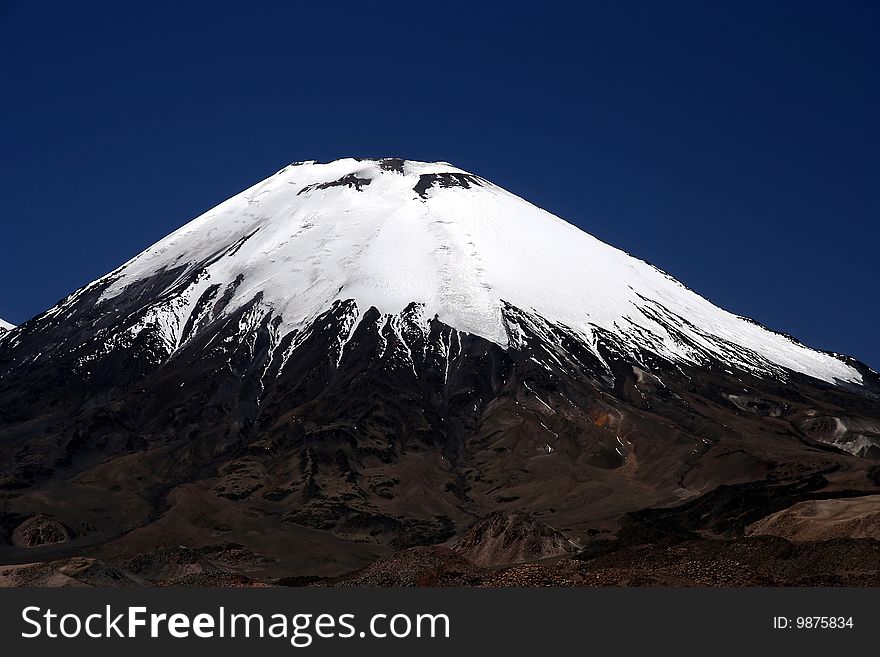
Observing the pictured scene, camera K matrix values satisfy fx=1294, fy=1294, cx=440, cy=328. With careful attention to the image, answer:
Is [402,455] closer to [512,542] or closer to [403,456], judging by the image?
[403,456]

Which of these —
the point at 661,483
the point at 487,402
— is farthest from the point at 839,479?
the point at 487,402

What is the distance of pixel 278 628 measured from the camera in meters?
42.3

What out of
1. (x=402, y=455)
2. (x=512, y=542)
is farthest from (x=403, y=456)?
(x=512, y=542)

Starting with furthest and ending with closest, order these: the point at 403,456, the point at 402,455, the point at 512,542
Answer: the point at 402,455
the point at 403,456
the point at 512,542

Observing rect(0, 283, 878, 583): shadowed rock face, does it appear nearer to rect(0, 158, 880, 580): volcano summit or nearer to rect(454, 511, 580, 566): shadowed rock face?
rect(454, 511, 580, 566): shadowed rock face

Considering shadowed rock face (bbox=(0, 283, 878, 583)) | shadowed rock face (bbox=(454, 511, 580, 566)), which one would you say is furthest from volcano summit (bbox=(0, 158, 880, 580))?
shadowed rock face (bbox=(454, 511, 580, 566))

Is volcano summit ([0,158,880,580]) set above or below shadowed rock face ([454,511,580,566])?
above

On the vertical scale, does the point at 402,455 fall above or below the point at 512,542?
above

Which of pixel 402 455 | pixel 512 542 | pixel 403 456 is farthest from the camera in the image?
pixel 402 455

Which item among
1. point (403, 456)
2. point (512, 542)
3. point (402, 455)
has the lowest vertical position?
point (512, 542)

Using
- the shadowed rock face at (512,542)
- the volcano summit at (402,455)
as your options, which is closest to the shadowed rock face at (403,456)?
the shadowed rock face at (512,542)

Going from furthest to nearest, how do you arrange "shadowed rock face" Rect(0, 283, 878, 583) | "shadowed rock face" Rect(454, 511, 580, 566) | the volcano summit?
the volcano summit
"shadowed rock face" Rect(0, 283, 878, 583)
"shadowed rock face" Rect(454, 511, 580, 566)

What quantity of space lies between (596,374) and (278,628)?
154m

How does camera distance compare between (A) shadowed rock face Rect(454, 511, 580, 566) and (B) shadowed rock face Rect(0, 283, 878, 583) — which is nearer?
(A) shadowed rock face Rect(454, 511, 580, 566)
